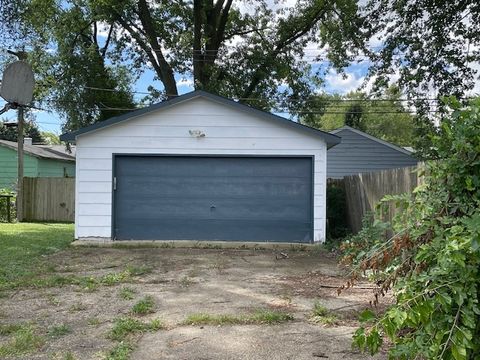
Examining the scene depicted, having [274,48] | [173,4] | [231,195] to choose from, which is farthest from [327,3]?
[231,195]

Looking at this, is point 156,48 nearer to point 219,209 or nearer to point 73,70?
point 73,70

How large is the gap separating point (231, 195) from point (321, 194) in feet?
6.89

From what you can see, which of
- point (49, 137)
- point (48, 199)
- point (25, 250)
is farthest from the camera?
point (49, 137)

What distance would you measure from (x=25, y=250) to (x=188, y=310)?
5.61 metres

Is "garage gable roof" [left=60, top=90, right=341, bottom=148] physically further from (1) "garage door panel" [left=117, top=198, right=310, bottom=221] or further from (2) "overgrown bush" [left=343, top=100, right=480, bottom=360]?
(2) "overgrown bush" [left=343, top=100, right=480, bottom=360]

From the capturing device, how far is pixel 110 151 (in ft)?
36.0

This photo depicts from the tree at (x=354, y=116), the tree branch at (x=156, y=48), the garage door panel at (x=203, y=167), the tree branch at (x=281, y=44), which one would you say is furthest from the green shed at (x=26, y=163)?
the tree at (x=354, y=116)

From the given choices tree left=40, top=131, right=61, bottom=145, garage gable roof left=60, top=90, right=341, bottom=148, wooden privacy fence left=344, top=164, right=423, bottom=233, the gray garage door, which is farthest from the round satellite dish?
tree left=40, top=131, right=61, bottom=145

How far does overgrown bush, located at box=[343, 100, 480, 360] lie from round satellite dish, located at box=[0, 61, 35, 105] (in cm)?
1589

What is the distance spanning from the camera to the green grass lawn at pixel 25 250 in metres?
7.01

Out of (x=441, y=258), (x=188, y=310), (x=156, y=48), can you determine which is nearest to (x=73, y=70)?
(x=156, y=48)

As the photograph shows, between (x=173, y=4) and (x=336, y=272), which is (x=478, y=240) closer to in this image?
(x=336, y=272)

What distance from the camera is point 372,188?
991 centimetres

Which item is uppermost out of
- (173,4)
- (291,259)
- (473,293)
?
(173,4)
